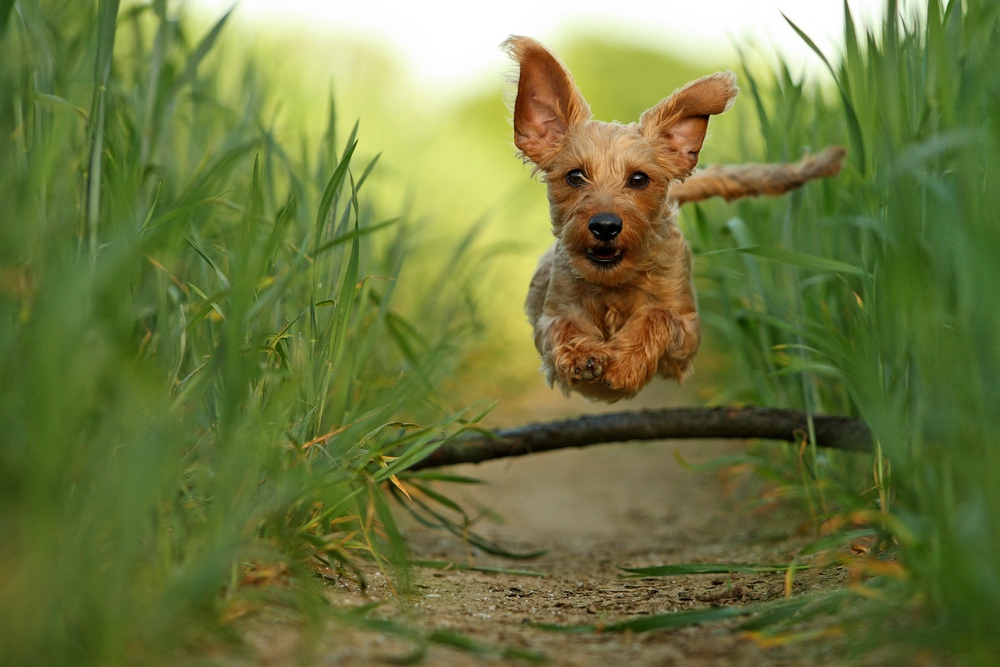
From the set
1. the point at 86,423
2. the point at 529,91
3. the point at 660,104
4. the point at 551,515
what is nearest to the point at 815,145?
the point at 660,104

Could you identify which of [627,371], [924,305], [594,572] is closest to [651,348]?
[627,371]

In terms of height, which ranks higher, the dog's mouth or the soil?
the dog's mouth

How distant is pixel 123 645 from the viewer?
1.53m

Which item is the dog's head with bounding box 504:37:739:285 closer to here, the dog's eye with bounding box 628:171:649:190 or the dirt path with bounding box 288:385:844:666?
the dog's eye with bounding box 628:171:649:190

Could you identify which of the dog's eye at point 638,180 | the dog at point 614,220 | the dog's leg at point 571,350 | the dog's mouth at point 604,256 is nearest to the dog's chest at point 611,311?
the dog at point 614,220

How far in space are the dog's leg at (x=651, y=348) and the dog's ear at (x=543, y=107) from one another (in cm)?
71

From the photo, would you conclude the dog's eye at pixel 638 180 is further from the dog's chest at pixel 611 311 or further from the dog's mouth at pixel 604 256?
the dog's chest at pixel 611 311

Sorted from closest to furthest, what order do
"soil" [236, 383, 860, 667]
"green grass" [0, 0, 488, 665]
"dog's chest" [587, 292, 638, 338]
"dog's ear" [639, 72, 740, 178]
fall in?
"green grass" [0, 0, 488, 665], "soil" [236, 383, 860, 667], "dog's ear" [639, 72, 740, 178], "dog's chest" [587, 292, 638, 338]

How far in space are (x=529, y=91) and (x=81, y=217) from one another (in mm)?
1595

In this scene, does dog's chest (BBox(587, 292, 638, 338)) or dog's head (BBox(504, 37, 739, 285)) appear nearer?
dog's head (BBox(504, 37, 739, 285))

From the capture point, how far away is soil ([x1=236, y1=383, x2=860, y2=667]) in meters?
1.87

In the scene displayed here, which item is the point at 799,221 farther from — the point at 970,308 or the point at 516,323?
the point at 516,323

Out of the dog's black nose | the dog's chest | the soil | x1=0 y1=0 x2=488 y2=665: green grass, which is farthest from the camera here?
the dog's chest

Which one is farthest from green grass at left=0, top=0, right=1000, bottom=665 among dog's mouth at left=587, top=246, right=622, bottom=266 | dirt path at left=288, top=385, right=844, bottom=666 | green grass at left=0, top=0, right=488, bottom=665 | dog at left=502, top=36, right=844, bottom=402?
dog's mouth at left=587, top=246, right=622, bottom=266
